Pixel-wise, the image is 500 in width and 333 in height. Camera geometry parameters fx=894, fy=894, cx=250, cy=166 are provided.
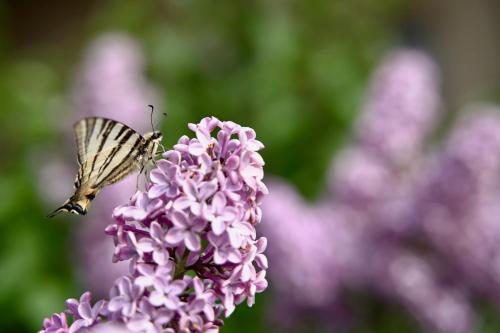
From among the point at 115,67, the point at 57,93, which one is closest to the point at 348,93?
the point at 115,67

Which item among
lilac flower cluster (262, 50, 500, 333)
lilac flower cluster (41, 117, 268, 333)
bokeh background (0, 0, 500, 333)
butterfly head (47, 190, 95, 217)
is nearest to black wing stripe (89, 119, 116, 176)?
butterfly head (47, 190, 95, 217)

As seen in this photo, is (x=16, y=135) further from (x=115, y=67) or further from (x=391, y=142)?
(x=391, y=142)

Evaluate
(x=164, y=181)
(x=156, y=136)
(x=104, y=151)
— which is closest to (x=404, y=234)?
(x=156, y=136)

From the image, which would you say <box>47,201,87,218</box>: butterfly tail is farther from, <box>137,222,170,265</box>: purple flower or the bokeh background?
the bokeh background

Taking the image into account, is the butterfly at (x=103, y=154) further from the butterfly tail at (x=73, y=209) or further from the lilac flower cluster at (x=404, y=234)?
the lilac flower cluster at (x=404, y=234)

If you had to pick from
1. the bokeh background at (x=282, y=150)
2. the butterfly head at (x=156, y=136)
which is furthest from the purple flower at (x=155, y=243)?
the bokeh background at (x=282, y=150)

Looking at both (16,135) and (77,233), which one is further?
(16,135)

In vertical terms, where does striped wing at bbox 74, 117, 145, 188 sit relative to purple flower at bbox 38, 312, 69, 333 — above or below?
above
